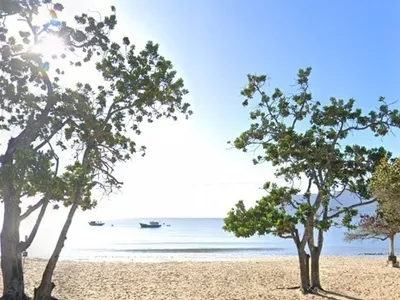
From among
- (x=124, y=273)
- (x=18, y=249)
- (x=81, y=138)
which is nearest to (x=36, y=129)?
(x=81, y=138)

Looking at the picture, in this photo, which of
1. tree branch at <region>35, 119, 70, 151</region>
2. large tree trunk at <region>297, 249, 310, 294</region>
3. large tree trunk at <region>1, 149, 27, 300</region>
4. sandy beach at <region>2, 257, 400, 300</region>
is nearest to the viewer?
large tree trunk at <region>1, 149, 27, 300</region>

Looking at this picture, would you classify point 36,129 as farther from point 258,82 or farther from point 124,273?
point 124,273

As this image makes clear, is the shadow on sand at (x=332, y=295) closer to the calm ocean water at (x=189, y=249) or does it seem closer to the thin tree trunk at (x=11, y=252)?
the thin tree trunk at (x=11, y=252)

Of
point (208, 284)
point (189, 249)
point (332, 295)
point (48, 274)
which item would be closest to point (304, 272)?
point (332, 295)

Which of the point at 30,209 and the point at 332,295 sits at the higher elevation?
the point at 30,209

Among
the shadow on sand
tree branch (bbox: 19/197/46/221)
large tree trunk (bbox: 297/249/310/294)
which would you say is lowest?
the shadow on sand

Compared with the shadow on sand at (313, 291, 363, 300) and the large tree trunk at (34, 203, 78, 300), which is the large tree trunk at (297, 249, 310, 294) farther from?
the large tree trunk at (34, 203, 78, 300)

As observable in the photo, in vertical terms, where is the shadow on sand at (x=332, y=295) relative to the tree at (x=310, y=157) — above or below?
below

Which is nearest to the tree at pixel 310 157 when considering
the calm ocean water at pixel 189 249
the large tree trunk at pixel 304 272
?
the large tree trunk at pixel 304 272

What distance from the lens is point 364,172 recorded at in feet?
54.4

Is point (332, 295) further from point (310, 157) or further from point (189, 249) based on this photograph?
point (189, 249)

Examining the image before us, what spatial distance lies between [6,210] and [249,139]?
913 centimetres

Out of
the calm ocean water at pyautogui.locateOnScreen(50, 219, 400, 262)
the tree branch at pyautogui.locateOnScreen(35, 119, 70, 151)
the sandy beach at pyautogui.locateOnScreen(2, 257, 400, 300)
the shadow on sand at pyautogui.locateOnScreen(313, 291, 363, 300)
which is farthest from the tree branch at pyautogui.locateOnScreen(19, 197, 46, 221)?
the calm ocean water at pyautogui.locateOnScreen(50, 219, 400, 262)

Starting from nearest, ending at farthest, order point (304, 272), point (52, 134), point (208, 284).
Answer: point (52, 134)
point (304, 272)
point (208, 284)
